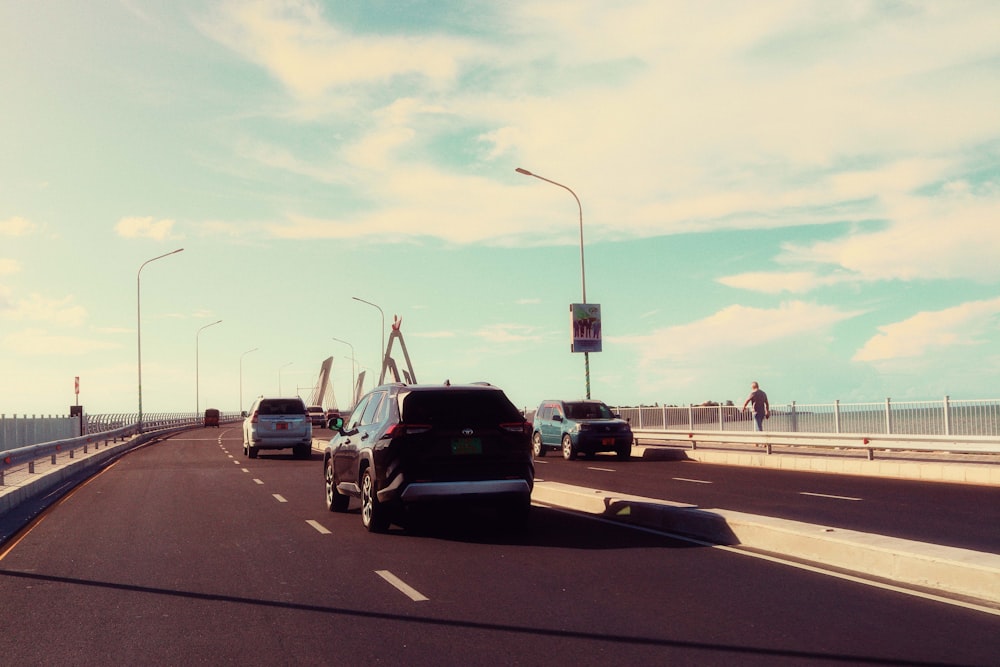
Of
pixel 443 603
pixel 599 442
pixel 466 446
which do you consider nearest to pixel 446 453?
pixel 466 446

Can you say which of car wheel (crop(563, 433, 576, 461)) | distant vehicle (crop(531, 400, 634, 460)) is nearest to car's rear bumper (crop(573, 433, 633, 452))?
distant vehicle (crop(531, 400, 634, 460))

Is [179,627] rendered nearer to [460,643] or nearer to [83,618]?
[83,618]

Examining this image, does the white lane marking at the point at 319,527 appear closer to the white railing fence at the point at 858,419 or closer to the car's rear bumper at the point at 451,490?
the car's rear bumper at the point at 451,490

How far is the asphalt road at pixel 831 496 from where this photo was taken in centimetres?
1266

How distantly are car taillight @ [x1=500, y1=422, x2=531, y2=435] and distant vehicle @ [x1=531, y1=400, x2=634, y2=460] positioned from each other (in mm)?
17466

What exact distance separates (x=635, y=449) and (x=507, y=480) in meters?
21.5

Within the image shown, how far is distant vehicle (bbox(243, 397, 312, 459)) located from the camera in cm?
3241

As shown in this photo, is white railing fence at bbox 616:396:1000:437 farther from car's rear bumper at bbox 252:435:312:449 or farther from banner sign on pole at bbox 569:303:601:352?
car's rear bumper at bbox 252:435:312:449

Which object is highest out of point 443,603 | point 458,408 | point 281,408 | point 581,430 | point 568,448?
point 281,408

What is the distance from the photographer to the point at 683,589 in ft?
28.2

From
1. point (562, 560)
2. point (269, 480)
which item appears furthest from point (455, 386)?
point (269, 480)

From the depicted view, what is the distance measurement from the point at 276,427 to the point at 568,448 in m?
9.53

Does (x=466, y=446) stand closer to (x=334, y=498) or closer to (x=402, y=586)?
(x=402, y=586)

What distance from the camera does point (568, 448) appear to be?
3148cm
